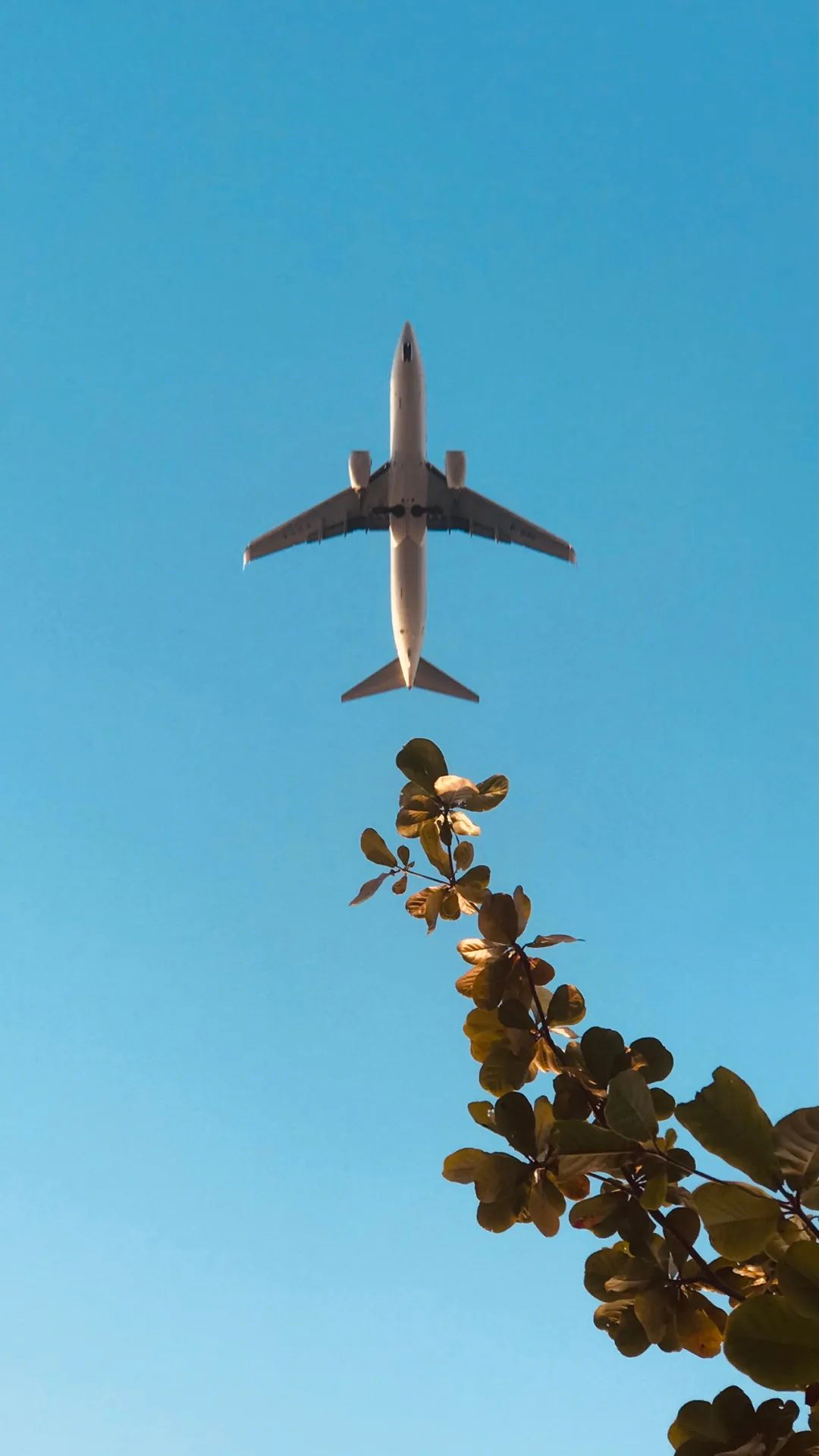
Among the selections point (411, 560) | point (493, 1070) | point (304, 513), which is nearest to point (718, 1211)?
point (493, 1070)

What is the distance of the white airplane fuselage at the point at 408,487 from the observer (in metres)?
45.3

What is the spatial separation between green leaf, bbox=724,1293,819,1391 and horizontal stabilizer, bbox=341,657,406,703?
176 ft

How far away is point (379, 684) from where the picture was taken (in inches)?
2199

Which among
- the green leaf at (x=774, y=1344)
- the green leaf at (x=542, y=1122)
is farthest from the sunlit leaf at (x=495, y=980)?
the green leaf at (x=774, y=1344)

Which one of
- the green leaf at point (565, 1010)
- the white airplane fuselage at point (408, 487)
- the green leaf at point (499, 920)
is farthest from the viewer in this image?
the white airplane fuselage at point (408, 487)

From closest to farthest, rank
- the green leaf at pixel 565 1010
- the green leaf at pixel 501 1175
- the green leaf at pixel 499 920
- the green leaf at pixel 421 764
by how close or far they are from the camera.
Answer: the green leaf at pixel 501 1175 < the green leaf at pixel 565 1010 < the green leaf at pixel 499 920 < the green leaf at pixel 421 764

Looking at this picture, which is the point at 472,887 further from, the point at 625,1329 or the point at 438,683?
the point at 438,683

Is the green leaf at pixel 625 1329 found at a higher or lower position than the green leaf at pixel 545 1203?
lower

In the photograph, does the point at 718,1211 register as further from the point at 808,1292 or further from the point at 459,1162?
the point at 459,1162

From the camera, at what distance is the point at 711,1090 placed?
6.43 feet

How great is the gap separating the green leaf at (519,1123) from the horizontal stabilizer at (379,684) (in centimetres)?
5270

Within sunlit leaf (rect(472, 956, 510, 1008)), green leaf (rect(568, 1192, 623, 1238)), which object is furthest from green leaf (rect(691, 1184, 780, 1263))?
sunlit leaf (rect(472, 956, 510, 1008))

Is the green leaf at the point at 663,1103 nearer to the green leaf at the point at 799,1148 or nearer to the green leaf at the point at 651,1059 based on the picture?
the green leaf at the point at 651,1059

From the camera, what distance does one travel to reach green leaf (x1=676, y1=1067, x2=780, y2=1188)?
196 cm
